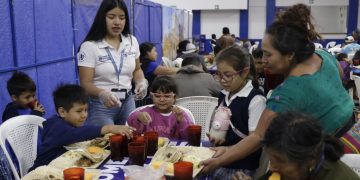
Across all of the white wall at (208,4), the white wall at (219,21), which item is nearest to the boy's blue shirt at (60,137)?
the white wall at (208,4)

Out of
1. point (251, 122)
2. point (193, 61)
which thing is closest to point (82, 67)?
point (251, 122)

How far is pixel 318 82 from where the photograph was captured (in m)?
1.83

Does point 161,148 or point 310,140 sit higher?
point 310,140

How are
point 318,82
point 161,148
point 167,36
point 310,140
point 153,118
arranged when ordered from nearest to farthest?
point 310,140
point 318,82
point 161,148
point 153,118
point 167,36

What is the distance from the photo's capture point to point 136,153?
2.04 m

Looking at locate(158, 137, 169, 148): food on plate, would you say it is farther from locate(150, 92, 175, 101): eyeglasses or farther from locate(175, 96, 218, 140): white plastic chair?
locate(175, 96, 218, 140): white plastic chair

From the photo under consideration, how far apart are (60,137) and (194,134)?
2.70ft

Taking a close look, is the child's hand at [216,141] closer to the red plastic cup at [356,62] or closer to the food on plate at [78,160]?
the food on plate at [78,160]

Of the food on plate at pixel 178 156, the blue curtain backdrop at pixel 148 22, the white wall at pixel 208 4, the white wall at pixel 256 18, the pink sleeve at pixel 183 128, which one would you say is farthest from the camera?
the white wall at pixel 256 18

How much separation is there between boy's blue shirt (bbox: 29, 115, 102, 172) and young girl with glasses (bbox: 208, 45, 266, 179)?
759mm

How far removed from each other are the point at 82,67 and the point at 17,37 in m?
1.41

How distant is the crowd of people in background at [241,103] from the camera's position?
1566 millimetres

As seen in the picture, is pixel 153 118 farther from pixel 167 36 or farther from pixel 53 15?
pixel 167 36

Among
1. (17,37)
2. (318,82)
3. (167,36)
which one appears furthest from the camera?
(167,36)
